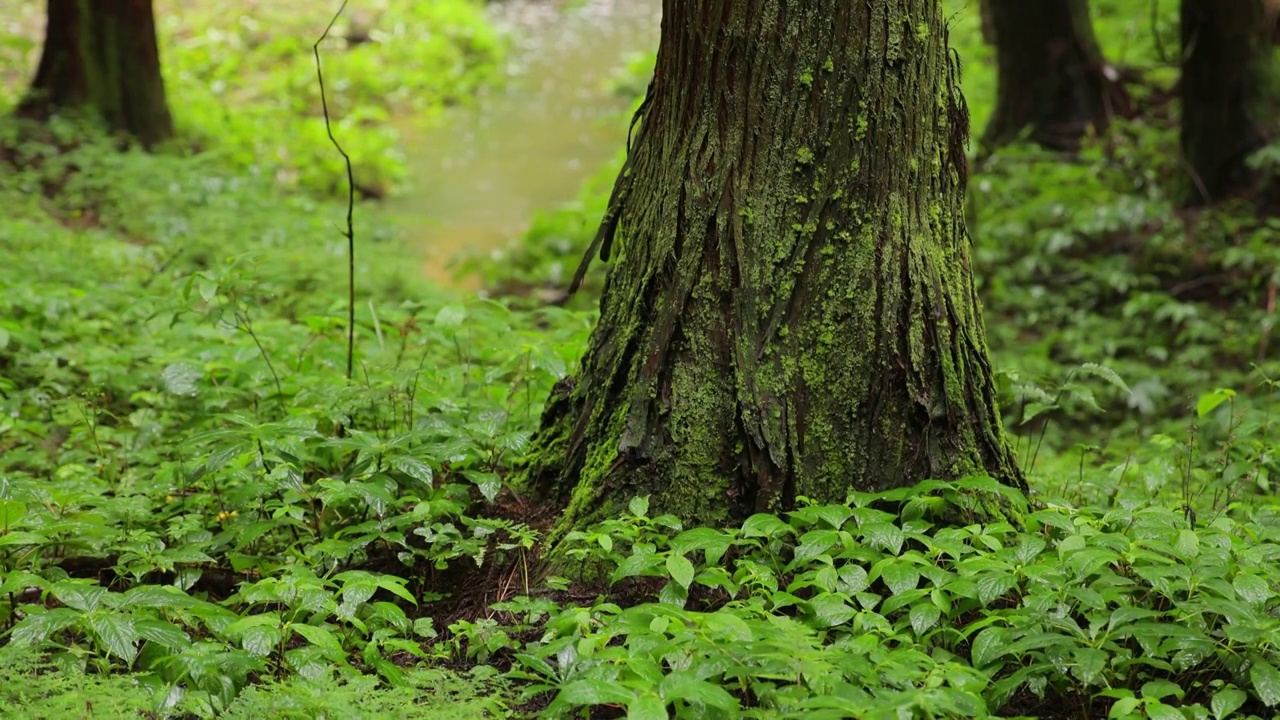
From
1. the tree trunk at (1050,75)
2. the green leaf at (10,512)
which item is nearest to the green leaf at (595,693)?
the green leaf at (10,512)

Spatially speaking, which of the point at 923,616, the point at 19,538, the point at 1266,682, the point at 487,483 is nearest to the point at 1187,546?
the point at 1266,682

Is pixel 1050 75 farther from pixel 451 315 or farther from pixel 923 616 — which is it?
pixel 923 616

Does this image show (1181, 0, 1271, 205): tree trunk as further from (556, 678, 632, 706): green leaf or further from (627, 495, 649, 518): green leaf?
(556, 678, 632, 706): green leaf

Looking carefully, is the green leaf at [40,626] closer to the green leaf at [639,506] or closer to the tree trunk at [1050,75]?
the green leaf at [639,506]

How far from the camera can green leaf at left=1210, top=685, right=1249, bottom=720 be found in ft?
6.91

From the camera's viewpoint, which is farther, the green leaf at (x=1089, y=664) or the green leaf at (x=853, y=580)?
the green leaf at (x=853, y=580)

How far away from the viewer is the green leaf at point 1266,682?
2.13 meters

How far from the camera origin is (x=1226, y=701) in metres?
2.12

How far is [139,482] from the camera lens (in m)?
3.29

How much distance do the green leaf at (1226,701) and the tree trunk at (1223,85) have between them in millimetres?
5721

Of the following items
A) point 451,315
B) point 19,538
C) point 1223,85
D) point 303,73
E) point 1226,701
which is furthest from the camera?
point 303,73

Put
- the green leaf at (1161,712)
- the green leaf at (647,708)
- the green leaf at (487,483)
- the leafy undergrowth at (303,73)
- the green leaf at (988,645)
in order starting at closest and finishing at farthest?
1. the green leaf at (647,708)
2. the green leaf at (1161,712)
3. the green leaf at (988,645)
4. the green leaf at (487,483)
5. the leafy undergrowth at (303,73)

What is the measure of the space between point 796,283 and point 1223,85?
5646mm

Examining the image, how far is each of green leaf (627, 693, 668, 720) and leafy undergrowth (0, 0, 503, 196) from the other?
8.17 m
